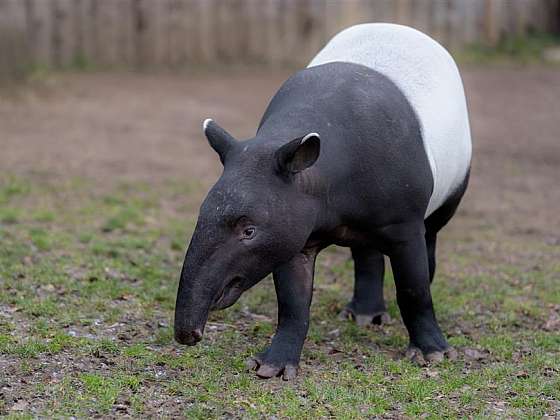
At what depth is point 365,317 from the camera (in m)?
6.24

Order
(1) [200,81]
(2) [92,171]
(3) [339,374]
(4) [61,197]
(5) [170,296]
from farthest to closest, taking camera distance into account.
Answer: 1. (1) [200,81]
2. (2) [92,171]
3. (4) [61,197]
4. (5) [170,296]
5. (3) [339,374]

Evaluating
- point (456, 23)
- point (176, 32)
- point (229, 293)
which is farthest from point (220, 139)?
point (456, 23)

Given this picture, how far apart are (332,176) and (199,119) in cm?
739

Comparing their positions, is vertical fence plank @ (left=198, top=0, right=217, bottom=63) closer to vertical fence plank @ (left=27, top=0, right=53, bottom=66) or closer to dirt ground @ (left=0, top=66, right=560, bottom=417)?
dirt ground @ (left=0, top=66, right=560, bottom=417)

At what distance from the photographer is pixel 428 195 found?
5332mm

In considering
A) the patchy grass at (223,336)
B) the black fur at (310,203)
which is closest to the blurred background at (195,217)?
the patchy grass at (223,336)

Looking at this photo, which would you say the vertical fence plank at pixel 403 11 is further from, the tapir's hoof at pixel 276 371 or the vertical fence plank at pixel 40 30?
the tapir's hoof at pixel 276 371

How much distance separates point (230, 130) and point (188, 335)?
6972 millimetres

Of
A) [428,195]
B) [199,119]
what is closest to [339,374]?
[428,195]

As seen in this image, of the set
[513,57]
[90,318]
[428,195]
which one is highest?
[428,195]

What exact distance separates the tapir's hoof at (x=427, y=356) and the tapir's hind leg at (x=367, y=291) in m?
0.63

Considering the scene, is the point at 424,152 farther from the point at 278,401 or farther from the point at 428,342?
the point at 278,401

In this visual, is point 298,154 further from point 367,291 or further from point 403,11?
point 403,11

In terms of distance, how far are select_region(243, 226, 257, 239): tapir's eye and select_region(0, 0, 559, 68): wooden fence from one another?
33.0ft
